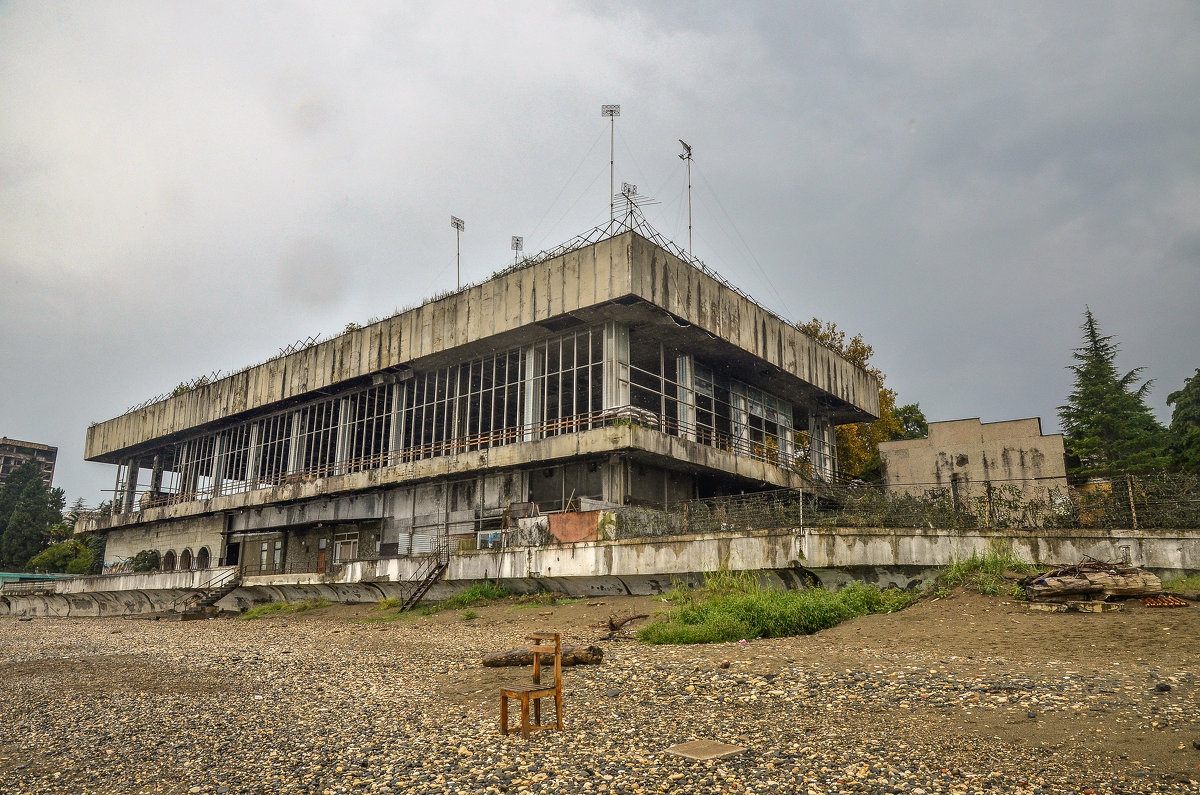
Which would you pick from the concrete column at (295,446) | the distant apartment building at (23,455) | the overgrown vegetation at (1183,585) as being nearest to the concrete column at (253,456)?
the concrete column at (295,446)

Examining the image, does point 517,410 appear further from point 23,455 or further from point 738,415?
point 23,455

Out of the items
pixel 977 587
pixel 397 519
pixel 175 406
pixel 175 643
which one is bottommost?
pixel 175 643

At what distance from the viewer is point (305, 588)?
38344 millimetres

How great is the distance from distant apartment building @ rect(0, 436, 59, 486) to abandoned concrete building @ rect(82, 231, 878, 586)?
10316cm

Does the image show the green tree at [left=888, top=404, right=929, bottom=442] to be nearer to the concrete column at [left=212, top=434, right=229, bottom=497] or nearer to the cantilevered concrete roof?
the cantilevered concrete roof

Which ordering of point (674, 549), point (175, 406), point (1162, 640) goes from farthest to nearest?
point (175, 406) → point (674, 549) → point (1162, 640)

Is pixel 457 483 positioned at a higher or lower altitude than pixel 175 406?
lower

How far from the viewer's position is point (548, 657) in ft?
48.9

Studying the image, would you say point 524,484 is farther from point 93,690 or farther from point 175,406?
point 175,406

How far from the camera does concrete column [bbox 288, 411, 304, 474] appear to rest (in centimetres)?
5106

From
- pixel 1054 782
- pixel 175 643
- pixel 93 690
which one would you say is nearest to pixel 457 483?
pixel 175 643

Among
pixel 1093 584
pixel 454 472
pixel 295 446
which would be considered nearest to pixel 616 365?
pixel 454 472

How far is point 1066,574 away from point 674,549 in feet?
35.8

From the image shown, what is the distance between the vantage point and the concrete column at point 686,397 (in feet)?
123
